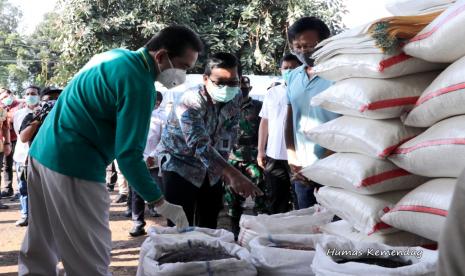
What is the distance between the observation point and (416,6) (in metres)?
1.80

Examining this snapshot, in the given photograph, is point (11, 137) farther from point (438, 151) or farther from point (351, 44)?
point (438, 151)

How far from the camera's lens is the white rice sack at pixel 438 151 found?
5.04 ft

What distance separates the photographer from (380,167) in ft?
6.04

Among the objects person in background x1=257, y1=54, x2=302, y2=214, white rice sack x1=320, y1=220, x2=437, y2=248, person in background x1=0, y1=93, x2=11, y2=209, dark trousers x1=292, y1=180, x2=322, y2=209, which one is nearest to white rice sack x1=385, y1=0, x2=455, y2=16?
white rice sack x1=320, y1=220, x2=437, y2=248

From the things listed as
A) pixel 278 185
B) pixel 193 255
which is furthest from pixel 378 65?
pixel 278 185

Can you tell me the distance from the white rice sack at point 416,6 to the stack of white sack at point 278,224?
88 cm

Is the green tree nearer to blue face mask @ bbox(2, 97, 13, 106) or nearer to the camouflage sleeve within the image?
blue face mask @ bbox(2, 97, 13, 106)

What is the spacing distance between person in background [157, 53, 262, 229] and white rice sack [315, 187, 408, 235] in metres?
0.90

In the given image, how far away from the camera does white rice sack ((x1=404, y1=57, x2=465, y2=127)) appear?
1534 millimetres

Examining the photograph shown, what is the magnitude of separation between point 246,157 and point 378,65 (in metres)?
3.10

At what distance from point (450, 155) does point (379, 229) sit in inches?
16.1

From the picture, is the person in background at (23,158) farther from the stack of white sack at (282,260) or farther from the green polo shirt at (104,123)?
the stack of white sack at (282,260)

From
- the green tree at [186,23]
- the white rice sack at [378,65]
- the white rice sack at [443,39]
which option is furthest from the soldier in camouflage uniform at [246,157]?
the green tree at [186,23]

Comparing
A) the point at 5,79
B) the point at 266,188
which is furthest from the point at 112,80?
the point at 5,79
